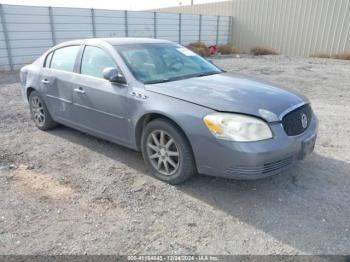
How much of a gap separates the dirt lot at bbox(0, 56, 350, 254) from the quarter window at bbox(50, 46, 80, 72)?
115 cm

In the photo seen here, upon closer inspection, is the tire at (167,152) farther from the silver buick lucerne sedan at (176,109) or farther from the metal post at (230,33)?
the metal post at (230,33)

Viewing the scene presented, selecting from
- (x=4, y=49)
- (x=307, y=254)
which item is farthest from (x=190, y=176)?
(x=4, y=49)

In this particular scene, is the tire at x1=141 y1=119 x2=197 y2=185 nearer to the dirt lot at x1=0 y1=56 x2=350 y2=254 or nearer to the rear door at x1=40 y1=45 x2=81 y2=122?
the dirt lot at x1=0 y1=56 x2=350 y2=254

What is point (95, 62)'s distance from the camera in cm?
422

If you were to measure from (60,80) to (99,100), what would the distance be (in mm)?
998

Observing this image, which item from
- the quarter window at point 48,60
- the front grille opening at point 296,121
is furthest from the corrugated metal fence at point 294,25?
the quarter window at point 48,60

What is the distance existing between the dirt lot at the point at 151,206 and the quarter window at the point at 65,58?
1.15 m

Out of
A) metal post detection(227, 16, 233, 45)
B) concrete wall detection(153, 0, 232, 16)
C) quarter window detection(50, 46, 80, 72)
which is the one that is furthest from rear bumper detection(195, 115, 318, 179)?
concrete wall detection(153, 0, 232, 16)

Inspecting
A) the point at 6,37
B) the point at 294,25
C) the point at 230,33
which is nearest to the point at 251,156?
the point at 6,37

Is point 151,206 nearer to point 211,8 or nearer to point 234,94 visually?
point 234,94

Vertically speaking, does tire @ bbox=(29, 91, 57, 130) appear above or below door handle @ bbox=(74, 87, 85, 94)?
below

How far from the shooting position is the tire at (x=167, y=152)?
3293 mm

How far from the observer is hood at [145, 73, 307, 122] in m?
3.12

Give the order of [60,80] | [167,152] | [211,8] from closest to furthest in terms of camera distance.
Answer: [167,152] → [60,80] → [211,8]
